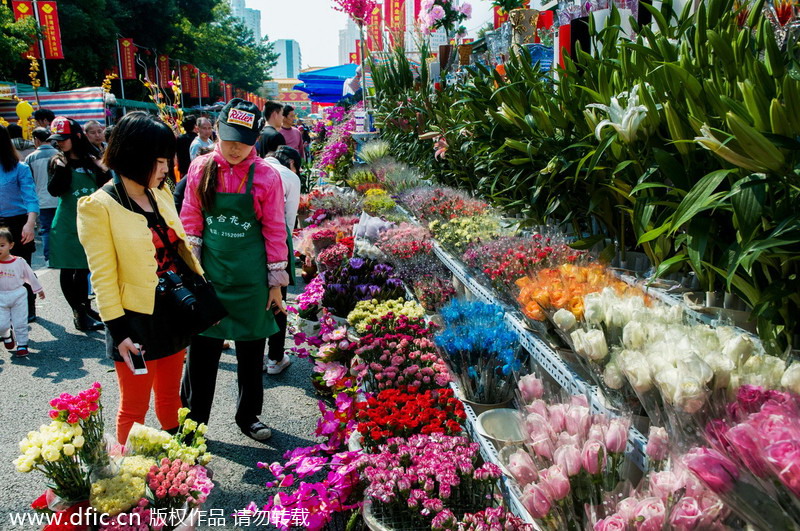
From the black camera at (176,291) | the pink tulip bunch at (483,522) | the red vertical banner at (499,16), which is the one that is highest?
the red vertical banner at (499,16)

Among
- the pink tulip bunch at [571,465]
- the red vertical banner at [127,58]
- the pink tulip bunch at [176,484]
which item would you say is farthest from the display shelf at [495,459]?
the red vertical banner at [127,58]

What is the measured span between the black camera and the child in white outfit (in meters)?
2.86

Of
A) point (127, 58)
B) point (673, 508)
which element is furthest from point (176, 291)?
point (127, 58)

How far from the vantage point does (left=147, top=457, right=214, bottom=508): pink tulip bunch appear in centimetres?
194

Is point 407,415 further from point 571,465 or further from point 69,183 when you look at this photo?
point 69,183

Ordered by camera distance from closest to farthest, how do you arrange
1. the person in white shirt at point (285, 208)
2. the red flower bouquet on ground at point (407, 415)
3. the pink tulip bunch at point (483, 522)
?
the pink tulip bunch at point (483, 522)
the red flower bouquet on ground at point (407, 415)
the person in white shirt at point (285, 208)

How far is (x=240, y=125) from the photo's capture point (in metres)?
2.77

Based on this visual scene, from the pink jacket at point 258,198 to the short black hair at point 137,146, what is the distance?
1.52ft

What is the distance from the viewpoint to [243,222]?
9.60ft

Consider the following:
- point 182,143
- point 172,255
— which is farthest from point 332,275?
point 182,143

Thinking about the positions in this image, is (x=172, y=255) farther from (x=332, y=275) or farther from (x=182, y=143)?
(x=182, y=143)

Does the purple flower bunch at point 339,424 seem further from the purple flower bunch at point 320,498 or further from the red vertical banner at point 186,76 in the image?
the red vertical banner at point 186,76

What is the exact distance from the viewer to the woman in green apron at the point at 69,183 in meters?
4.55

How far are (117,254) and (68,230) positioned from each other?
2.83 metres
